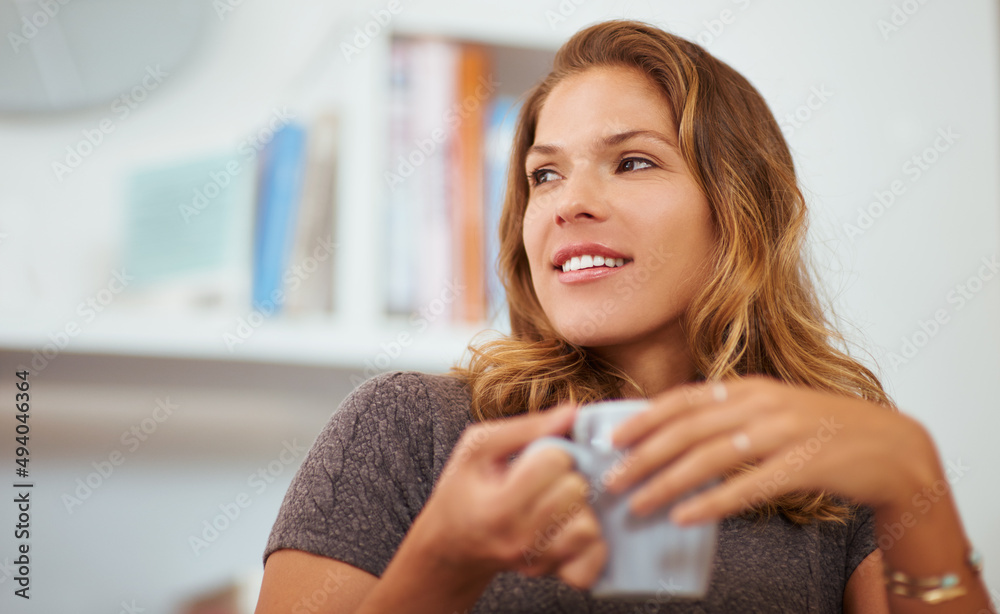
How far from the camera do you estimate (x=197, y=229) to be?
52.1 inches

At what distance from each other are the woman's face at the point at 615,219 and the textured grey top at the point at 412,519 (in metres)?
0.23

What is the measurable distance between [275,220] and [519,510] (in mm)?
960

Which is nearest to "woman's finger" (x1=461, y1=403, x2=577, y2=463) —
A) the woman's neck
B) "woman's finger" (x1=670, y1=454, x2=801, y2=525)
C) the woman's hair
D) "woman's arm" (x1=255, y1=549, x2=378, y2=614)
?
"woman's finger" (x1=670, y1=454, x2=801, y2=525)

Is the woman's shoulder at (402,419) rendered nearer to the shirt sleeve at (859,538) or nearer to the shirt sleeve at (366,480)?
the shirt sleeve at (366,480)

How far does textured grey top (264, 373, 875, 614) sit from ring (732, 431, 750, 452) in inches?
15.1

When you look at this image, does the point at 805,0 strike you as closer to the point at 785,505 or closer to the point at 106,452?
the point at 785,505

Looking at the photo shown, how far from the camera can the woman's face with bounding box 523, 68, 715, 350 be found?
1.07m

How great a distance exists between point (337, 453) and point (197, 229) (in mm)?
585

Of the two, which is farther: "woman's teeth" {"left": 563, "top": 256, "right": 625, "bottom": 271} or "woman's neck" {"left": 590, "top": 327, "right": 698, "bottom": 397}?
"woman's neck" {"left": 590, "top": 327, "right": 698, "bottom": 397}

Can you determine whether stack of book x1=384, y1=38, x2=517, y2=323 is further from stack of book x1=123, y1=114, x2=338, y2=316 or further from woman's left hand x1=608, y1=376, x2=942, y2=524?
woman's left hand x1=608, y1=376, x2=942, y2=524

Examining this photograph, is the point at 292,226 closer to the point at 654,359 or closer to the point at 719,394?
the point at 654,359

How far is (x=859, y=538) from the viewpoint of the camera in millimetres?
1099

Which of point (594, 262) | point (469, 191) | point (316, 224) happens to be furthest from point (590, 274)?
point (316, 224)

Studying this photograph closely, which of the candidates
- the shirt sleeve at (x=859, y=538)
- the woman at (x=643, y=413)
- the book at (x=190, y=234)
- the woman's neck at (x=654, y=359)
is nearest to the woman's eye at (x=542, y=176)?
the woman at (x=643, y=413)
